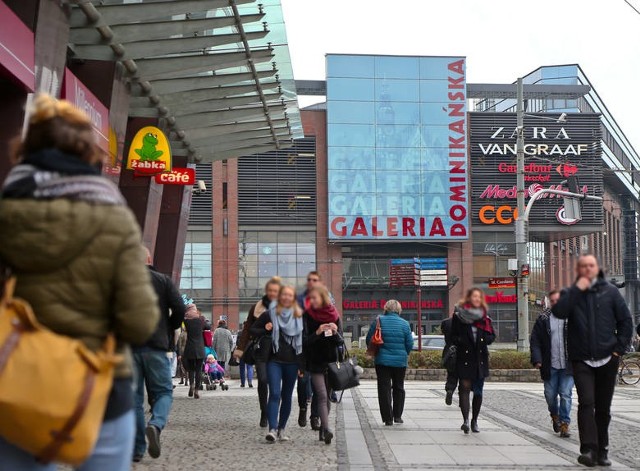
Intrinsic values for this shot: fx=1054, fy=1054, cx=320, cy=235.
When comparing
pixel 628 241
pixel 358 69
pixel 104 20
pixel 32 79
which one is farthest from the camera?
pixel 628 241

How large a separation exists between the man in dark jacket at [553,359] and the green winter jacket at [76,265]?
9.46 m

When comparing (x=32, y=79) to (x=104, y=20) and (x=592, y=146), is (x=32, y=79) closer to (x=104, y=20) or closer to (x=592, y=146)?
(x=104, y=20)

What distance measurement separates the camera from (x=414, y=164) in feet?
218

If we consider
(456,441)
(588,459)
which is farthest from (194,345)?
(588,459)

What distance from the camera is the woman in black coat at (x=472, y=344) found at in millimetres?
12305

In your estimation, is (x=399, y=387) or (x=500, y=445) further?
(x=399, y=387)

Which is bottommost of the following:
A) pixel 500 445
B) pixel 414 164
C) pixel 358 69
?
pixel 500 445

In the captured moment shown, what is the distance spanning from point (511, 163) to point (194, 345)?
52995mm

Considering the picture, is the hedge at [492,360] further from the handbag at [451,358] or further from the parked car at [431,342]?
the handbag at [451,358]

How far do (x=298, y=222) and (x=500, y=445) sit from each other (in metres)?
57.2

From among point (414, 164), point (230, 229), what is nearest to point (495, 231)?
point (414, 164)

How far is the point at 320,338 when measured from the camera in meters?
11.1

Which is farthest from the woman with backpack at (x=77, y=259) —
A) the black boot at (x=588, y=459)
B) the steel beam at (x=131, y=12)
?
the steel beam at (x=131, y=12)

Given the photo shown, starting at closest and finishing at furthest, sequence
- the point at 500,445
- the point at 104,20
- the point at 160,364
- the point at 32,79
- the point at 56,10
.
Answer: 1. the point at 160,364
2. the point at 500,445
3. the point at 32,79
4. the point at 56,10
5. the point at 104,20
